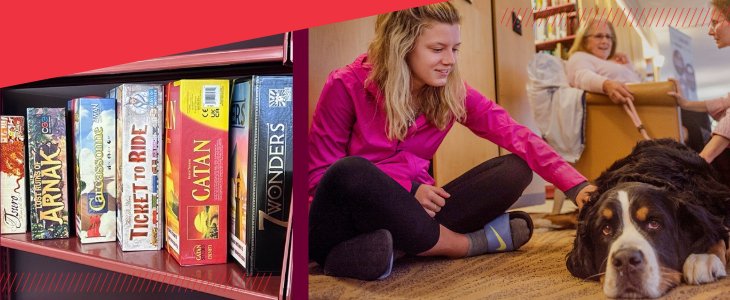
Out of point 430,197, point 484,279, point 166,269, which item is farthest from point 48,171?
point 484,279

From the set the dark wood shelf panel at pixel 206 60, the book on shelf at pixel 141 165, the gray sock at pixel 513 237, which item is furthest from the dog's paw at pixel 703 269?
the book on shelf at pixel 141 165

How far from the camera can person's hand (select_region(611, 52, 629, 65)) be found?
0.76 m

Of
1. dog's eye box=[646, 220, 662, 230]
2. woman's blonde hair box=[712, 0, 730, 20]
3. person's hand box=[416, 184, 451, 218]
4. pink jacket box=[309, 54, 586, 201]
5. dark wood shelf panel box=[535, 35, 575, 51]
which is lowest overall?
dog's eye box=[646, 220, 662, 230]

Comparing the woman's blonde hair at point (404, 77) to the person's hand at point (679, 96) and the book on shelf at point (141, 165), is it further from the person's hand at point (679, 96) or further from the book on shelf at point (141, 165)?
the book on shelf at point (141, 165)

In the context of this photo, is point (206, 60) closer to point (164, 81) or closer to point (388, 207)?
point (164, 81)

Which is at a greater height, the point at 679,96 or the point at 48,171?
the point at 679,96

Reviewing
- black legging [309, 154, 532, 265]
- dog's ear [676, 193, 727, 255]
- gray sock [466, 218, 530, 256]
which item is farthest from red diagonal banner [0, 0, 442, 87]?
dog's ear [676, 193, 727, 255]

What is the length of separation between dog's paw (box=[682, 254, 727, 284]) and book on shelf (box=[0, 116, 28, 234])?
Answer: 1.35 m

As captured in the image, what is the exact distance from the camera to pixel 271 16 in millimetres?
1058

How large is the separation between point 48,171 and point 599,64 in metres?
1.16

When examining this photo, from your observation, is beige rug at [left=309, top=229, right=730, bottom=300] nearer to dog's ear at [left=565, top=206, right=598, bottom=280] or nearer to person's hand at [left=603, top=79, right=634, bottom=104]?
dog's ear at [left=565, top=206, right=598, bottom=280]

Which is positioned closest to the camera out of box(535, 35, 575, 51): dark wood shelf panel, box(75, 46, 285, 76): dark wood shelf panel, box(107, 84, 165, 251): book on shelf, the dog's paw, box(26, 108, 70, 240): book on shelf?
the dog's paw

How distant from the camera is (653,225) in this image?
0.72m

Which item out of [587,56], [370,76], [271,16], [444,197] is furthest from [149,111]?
[587,56]
